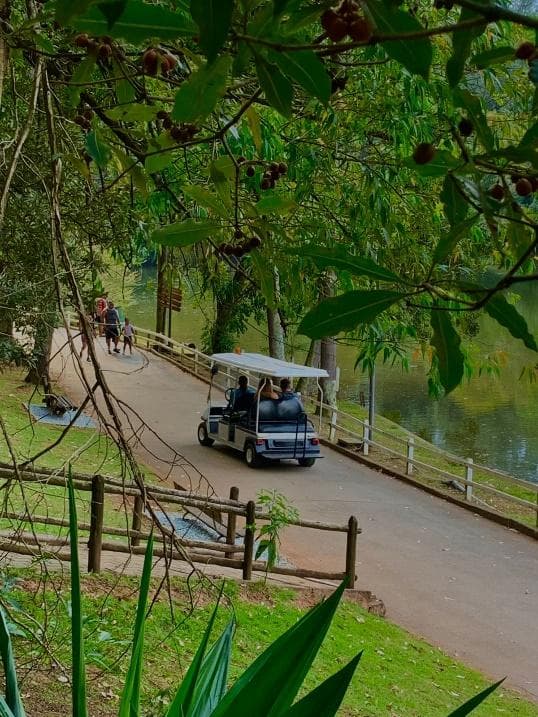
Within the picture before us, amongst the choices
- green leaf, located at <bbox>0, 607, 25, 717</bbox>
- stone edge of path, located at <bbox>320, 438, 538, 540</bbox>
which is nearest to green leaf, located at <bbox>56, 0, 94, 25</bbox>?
green leaf, located at <bbox>0, 607, 25, 717</bbox>

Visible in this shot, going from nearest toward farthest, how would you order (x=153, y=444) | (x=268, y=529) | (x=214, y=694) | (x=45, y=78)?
(x=214, y=694), (x=45, y=78), (x=268, y=529), (x=153, y=444)

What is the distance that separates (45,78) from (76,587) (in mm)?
1399

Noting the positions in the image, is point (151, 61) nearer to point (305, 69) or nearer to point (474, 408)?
point (305, 69)

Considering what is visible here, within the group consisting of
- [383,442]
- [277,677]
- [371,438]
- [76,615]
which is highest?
[76,615]

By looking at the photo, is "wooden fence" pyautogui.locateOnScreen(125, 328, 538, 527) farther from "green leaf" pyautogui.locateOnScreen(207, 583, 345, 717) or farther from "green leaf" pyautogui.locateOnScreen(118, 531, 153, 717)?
"green leaf" pyautogui.locateOnScreen(207, 583, 345, 717)

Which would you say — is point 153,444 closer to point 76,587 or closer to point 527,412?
point 527,412

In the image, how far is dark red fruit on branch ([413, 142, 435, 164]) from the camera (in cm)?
92

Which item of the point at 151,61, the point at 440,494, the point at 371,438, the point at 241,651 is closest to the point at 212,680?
the point at 151,61

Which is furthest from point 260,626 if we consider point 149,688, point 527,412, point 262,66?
point 527,412

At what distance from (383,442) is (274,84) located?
1690 centimetres

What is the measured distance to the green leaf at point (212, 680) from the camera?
6.97 feet

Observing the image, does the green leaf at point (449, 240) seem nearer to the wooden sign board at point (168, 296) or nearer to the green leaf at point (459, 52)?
the green leaf at point (459, 52)

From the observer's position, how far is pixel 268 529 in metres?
7.50

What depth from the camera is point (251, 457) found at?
→ 1397 cm
